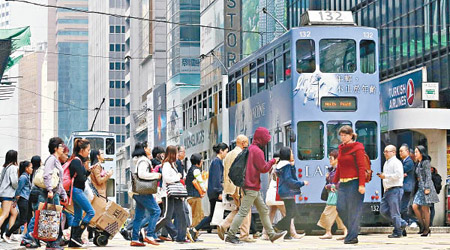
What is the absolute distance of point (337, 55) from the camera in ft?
70.8

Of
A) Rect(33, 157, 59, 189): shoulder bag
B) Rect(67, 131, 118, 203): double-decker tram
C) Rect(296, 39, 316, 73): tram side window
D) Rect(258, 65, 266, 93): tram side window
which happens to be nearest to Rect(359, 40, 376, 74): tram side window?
Rect(296, 39, 316, 73): tram side window

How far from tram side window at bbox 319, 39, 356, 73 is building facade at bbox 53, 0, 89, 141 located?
159706mm

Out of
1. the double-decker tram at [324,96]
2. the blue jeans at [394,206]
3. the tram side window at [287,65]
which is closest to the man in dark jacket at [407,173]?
the blue jeans at [394,206]

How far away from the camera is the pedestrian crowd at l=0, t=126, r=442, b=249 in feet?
47.2

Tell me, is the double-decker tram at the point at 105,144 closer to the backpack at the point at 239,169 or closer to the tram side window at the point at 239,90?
the tram side window at the point at 239,90

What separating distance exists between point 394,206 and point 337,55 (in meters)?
5.65

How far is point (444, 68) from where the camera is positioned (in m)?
37.9

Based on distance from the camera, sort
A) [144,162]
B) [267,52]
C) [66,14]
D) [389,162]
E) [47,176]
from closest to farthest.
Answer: [47,176]
[144,162]
[389,162]
[267,52]
[66,14]

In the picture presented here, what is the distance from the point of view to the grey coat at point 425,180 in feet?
59.0

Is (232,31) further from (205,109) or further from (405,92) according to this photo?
(205,109)

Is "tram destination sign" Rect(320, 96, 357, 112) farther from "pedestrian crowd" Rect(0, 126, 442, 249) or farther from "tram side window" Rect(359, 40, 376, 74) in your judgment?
"pedestrian crowd" Rect(0, 126, 442, 249)

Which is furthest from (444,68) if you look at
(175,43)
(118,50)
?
(118,50)

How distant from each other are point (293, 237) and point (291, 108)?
4.40 m

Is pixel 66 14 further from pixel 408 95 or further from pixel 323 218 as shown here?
pixel 323 218
